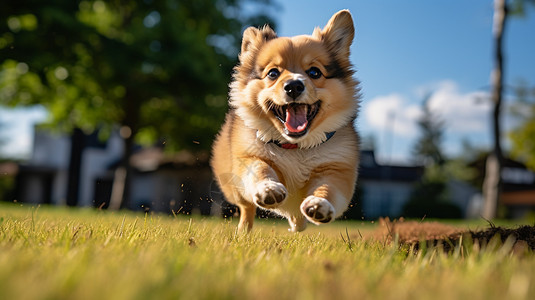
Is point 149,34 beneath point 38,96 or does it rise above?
above

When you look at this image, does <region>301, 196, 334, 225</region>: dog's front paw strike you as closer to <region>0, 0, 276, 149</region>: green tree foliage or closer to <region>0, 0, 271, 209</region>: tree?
<region>0, 0, 276, 149</region>: green tree foliage

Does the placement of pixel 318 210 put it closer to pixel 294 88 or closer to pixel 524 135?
pixel 294 88

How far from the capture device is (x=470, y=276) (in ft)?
7.27

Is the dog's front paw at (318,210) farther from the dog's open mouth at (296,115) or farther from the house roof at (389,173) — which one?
the house roof at (389,173)

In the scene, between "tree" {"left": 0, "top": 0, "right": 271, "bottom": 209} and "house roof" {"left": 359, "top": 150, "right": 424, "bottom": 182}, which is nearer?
"tree" {"left": 0, "top": 0, "right": 271, "bottom": 209}

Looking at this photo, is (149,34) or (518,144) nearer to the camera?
(149,34)

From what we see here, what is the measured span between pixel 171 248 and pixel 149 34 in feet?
49.3

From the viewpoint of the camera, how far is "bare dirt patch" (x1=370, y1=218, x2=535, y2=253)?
4195mm

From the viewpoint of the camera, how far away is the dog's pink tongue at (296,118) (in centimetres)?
354

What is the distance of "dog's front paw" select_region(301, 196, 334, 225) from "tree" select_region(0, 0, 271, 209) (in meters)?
12.9

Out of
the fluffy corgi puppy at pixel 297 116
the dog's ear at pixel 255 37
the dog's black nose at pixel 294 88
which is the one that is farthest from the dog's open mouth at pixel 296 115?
the dog's ear at pixel 255 37

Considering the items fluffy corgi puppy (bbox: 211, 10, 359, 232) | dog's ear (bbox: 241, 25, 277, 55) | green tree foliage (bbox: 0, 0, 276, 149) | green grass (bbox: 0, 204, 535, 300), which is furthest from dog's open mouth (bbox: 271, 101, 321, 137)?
green tree foliage (bbox: 0, 0, 276, 149)

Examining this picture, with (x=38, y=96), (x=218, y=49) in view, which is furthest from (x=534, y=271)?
(x=38, y=96)

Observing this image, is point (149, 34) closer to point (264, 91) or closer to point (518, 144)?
point (264, 91)
